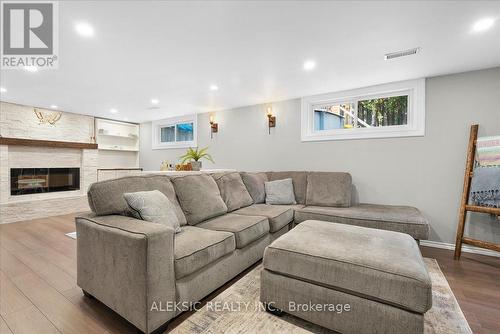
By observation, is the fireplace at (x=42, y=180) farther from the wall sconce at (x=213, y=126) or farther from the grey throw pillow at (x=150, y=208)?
the grey throw pillow at (x=150, y=208)

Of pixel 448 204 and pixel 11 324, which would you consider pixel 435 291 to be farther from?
pixel 11 324

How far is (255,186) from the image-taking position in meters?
3.40

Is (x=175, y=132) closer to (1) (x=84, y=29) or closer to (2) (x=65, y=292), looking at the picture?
(1) (x=84, y=29)

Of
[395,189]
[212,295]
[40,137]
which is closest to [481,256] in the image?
[395,189]

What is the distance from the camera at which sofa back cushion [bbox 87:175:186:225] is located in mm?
1742

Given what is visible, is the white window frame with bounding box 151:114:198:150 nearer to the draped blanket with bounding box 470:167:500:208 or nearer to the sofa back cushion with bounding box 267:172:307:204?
the sofa back cushion with bounding box 267:172:307:204

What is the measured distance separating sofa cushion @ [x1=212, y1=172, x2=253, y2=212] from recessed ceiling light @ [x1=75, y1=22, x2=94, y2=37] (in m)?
1.84

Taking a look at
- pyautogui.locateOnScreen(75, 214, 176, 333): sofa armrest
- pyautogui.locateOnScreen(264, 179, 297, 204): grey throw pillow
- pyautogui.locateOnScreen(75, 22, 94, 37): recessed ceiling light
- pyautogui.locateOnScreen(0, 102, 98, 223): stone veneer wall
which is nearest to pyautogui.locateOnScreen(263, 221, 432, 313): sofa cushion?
pyautogui.locateOnScreen(75, 214, 176, 333): sofa armrest

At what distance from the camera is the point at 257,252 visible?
7.69 ft

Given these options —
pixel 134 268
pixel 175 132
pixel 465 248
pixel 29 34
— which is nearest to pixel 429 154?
pixel 465 248

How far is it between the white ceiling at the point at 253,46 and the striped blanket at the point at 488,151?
882 millimetres

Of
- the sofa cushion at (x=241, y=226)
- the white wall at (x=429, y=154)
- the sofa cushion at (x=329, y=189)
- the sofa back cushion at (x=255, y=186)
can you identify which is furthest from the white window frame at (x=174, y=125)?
the sofa cushion at (x=241, y=226)

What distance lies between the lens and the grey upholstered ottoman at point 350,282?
120cm

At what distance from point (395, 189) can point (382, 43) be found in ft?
6.47
